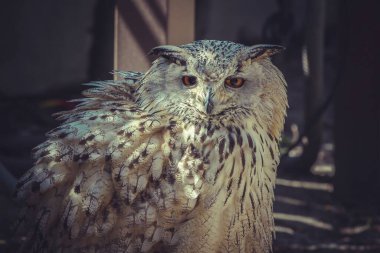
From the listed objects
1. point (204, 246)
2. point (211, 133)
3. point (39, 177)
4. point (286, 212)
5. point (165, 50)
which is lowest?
point (286, 212)

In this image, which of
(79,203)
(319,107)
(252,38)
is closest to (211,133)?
(79,203)

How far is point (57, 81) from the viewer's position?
8.11m

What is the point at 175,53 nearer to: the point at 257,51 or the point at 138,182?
the point at 257,51

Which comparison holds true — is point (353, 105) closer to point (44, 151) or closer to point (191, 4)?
point (191, 4)

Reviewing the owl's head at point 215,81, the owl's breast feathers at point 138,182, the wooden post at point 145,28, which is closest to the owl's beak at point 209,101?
the owl's head at point 215,81

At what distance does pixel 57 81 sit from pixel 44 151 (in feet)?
16.0

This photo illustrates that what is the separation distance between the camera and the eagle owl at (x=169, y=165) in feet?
10.4

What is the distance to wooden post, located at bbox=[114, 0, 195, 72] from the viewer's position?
381 cm

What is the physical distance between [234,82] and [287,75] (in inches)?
278

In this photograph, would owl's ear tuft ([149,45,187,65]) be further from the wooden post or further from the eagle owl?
the wooden post

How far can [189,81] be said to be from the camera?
3.22m

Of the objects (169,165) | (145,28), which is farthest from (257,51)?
(145,28)

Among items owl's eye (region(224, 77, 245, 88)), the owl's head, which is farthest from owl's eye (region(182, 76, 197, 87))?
owl's eye (region(224, 77, 245, 88))

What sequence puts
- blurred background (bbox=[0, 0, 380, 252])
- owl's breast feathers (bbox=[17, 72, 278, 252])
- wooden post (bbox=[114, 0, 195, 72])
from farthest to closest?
blurred background (bbox=[0, 0, 380, 252]) < wooden post (bbox=[114, 0, 195, 72]) < owl's breast feathers (bbox=[17, 72, 278, 252])
